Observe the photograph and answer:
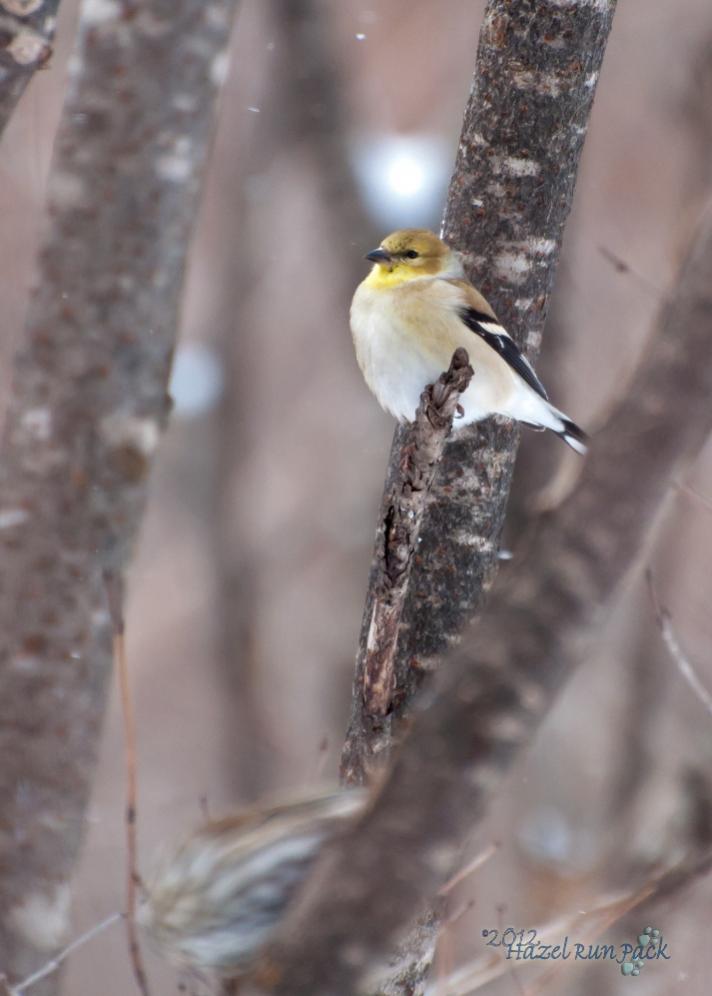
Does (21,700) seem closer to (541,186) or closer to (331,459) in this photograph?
(541,186)

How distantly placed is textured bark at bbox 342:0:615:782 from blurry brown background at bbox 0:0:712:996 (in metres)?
2.22

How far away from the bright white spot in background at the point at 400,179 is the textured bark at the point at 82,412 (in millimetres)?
4707

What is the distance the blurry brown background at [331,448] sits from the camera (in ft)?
19.5

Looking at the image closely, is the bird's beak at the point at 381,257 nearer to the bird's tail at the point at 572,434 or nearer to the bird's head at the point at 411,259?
the bird's head at the point at 411,259

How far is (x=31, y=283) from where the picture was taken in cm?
185

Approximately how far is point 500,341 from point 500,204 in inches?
13.1

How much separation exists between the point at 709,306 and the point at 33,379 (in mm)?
1188

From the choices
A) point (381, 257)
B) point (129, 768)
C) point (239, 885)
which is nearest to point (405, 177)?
point (381, 257)

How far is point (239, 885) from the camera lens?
172 centimetres

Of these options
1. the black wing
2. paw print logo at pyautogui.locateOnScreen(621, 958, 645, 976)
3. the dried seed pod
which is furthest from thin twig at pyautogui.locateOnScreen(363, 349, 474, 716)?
paw print logo at pyautogui.locateOnScreen(621, 958, 645, 976)

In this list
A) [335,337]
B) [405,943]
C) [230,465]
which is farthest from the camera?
[335,337]

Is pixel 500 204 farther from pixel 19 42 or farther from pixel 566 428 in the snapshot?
pixel 19 42

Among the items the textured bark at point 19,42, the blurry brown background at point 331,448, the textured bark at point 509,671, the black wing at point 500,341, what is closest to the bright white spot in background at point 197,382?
the blurry brown background at point 331,448

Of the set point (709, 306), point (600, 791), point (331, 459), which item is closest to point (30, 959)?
point (709, 306)
